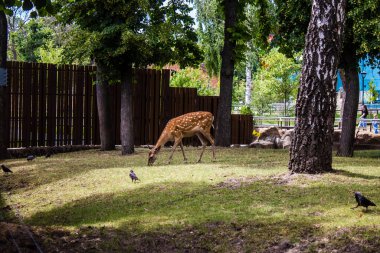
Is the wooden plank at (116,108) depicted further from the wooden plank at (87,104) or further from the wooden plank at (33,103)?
the wooden plank at (33,103)

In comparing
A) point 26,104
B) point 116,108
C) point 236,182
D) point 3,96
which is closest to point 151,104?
point 116,108

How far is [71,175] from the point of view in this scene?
1204cm

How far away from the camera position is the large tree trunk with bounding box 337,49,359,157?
1557 cm

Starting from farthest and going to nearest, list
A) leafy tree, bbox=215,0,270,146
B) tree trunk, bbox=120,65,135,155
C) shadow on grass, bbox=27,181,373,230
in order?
leafy tree, bbox=215,0,270,146
tree trunk, bbox=120,65,135,155
shadow on grass, bbox=27,181,373,230

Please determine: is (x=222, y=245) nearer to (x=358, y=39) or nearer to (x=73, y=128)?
(x=358, y=39)

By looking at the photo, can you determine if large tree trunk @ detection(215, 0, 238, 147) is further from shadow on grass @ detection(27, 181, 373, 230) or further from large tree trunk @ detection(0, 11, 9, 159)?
shadow on grass @ detection(27, 181, 373, 230)

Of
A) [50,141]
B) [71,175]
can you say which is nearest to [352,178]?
[71,175]

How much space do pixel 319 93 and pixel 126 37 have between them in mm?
6711

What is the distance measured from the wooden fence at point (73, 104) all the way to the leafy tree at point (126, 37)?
160cm

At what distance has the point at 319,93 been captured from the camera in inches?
376

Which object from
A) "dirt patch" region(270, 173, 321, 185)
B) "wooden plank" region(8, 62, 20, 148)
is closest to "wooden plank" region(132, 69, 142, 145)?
"wooden plank" region(8, 62, 20, 148)

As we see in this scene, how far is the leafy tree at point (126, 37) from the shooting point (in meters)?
15.4

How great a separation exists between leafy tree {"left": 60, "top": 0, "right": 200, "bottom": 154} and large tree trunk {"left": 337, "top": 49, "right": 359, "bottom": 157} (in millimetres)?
4794

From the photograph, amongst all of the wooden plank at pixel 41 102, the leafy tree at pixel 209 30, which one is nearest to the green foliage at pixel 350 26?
the wooden plank at pixel 41 102
